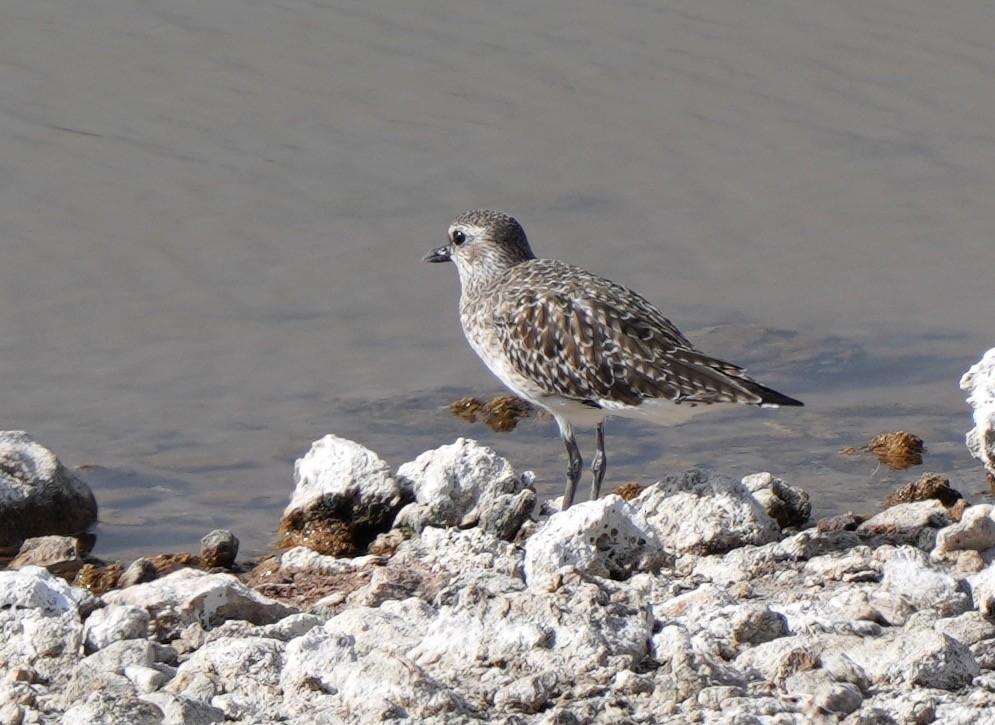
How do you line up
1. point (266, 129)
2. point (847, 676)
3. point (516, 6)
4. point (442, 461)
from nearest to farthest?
point (847, 676), point (442, 461), point (266, 129), point (516, 6)

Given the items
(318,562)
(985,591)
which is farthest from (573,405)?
(985,591)

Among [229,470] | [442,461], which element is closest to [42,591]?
[442,461]

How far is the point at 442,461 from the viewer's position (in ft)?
26.3

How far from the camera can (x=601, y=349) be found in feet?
26.3

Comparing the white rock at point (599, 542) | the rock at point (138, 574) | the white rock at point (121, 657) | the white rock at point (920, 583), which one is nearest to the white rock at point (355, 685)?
the white rock at point (121, 657)

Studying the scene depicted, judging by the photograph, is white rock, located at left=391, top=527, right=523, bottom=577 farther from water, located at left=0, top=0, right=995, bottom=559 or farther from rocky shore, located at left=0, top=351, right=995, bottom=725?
water, located at left=0, top=0, right=995, bottom=559

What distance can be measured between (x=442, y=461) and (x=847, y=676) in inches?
126

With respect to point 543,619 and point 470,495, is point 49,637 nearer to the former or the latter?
point 543,619

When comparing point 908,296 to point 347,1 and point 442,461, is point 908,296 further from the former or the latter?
point 347,1

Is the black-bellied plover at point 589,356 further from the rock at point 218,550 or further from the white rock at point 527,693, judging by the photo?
the white rock at point 527,693

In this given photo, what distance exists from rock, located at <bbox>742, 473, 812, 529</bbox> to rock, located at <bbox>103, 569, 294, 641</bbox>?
2494mm

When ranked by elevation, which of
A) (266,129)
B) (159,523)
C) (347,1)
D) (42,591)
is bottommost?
(159,523)

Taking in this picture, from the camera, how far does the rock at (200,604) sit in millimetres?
6137

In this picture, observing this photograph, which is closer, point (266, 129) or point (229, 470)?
point (229, 470)
